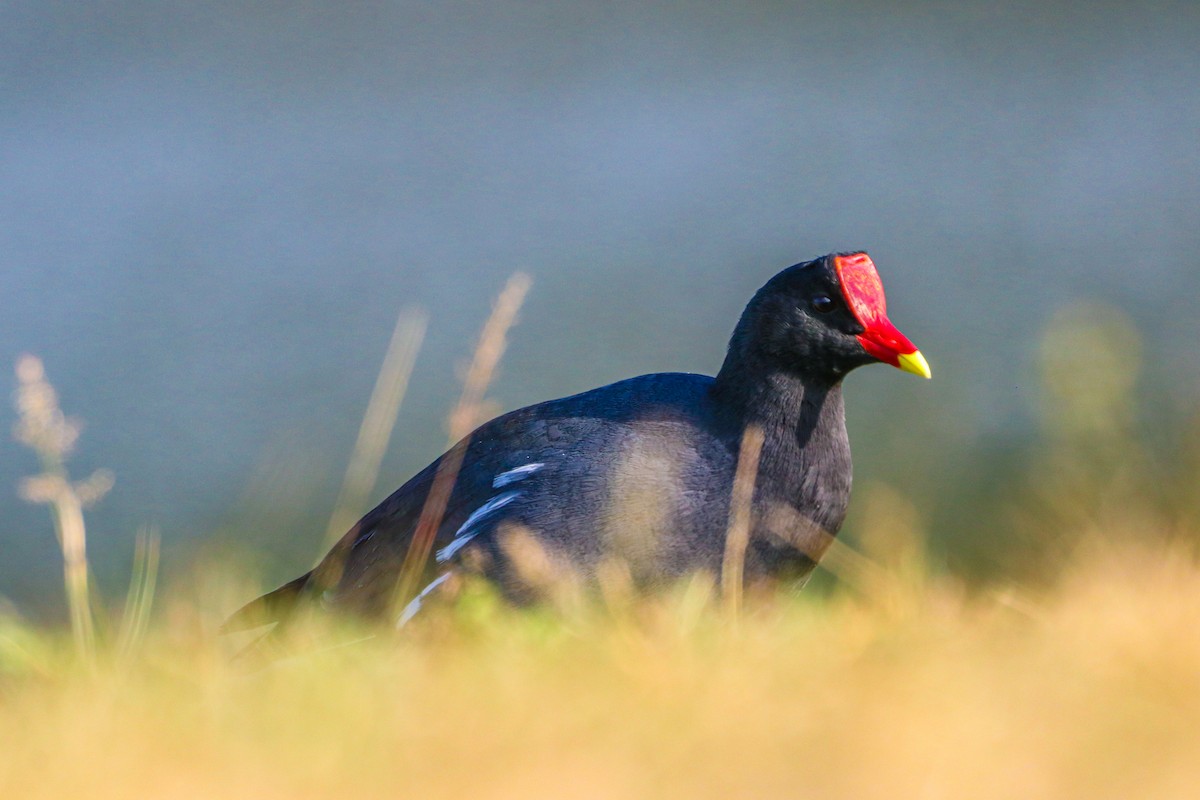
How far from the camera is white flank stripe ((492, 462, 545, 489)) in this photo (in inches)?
168

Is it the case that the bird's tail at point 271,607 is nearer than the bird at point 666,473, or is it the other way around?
the bird at point 666,473

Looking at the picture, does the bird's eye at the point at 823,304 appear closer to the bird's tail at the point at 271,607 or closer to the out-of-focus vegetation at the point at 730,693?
the out-of-focus vegetation at the point at 730,693

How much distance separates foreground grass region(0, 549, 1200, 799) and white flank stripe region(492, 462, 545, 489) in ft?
3.55

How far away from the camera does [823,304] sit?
4.38 metres

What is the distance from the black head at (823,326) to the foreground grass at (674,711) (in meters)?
1.23

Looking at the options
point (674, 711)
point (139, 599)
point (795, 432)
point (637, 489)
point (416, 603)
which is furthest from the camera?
point (795, 432)

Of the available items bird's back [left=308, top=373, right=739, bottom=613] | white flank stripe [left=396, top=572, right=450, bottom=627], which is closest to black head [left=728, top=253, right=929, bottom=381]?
bird's back [left=308, top=373, right=739, bottom=613]

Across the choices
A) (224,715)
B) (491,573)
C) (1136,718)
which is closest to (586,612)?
(491,573)

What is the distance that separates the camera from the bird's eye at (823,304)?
4367 millimetres

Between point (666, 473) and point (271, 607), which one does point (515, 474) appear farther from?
point (271, 607)

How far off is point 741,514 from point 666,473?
26 cm

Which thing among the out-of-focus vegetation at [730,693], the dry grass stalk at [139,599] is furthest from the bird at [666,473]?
the dry grass stalk at [139,599]

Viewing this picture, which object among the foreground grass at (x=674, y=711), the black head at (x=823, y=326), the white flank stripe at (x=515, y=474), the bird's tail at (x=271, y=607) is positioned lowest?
the bird's tail at (x=271, y=607)

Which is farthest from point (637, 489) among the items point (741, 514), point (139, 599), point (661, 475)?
point (139, 599)
